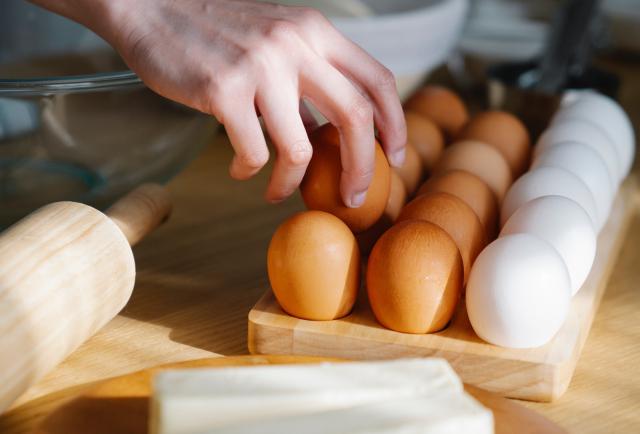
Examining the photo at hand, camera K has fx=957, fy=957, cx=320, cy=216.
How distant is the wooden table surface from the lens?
76 cm

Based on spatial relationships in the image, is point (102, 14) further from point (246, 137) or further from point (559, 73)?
point (559, 73)

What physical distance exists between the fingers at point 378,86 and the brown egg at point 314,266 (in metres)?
0.13

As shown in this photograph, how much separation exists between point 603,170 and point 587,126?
0.31ft

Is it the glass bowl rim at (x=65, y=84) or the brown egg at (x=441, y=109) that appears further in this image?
the brown egg at (x=441, y=109)

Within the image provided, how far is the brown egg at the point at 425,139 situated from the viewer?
1.06 m

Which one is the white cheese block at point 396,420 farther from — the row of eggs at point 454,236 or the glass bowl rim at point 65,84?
the glass bowl rim at point 65,84

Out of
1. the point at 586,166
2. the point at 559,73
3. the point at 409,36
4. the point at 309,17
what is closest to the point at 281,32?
the point at 309,17

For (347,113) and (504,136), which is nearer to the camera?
(347,113)

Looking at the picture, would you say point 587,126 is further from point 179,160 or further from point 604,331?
point 179,160

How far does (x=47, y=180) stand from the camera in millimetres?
1038

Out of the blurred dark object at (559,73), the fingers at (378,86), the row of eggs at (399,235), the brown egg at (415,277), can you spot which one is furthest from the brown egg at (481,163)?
the blurred dark object at (559,73)

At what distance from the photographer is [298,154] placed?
0.79 m

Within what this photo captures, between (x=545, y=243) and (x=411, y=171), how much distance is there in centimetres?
26

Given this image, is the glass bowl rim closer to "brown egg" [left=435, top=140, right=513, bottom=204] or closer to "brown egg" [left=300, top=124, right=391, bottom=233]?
"brown egg" [left=300, top=124, right=391, bottom=233]
